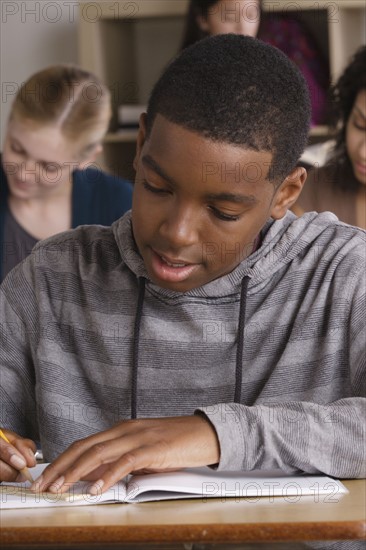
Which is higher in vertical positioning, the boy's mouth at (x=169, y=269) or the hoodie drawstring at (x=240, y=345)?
the boy's mouth at (x=169, y=269)

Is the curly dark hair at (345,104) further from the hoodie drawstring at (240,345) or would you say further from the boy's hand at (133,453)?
the boy's hand at (133,453)

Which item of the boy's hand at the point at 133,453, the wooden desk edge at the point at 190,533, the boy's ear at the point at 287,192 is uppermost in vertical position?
the boy's ear at the point at 287,192

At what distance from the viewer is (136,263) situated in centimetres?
140

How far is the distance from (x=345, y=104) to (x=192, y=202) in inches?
66.0

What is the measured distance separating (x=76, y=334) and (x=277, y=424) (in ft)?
1.36

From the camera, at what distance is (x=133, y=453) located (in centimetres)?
105

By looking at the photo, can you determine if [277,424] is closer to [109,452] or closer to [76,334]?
[109,452]

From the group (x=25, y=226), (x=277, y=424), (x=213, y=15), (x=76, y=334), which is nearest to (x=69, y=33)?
(x=213, y=15)

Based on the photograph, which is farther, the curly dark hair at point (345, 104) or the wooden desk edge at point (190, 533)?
the curly dark hair at point (345, 104)

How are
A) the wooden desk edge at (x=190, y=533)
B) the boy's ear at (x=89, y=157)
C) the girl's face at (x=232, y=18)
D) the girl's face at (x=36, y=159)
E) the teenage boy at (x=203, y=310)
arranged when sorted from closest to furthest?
1. the wooden desk edge at (x=190, y=533)
2. the teenage boy at (x=203, y=310)
3. the girl's face at (x=36, y=159)
4. the boy's ear at (x=89, y=157)
5. the girl's face at (x=232, y=18)

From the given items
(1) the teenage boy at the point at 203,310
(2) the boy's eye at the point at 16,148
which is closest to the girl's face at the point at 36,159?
(2) the boy's eye at the point at 16,148

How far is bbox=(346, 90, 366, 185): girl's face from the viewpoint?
260cm

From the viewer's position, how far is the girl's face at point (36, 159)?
2.76m

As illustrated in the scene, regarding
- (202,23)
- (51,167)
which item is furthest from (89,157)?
(202,23)
